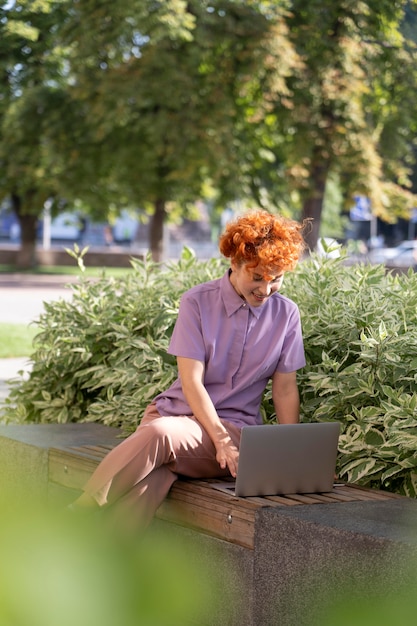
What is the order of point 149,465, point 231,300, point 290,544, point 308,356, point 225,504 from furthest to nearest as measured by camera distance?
point 308,356 < point 231,300 < point 149,465 < point 225,504 < point 290,544

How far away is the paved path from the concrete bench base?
537 cm

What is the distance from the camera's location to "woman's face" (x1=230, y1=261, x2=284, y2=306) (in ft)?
11.9

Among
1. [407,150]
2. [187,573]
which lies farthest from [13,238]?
[187,573]

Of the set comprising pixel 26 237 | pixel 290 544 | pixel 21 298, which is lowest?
pixel 21 298

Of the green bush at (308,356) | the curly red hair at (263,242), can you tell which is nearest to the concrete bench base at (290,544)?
the green bush at (308,356)

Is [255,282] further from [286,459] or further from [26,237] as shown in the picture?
[26,237]

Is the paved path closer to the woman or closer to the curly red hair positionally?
the woman

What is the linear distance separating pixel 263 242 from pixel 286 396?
585 mm

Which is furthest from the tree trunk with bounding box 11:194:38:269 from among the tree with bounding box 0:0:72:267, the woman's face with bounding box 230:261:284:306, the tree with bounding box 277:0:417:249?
the woman's face with bounding box 230:261:284:306

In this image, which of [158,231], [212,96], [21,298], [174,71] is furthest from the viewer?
[158,231]

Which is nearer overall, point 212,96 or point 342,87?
point 212,96

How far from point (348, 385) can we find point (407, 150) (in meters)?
25.1

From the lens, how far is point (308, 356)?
4.54 metres

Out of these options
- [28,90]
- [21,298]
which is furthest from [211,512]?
[28,90]
